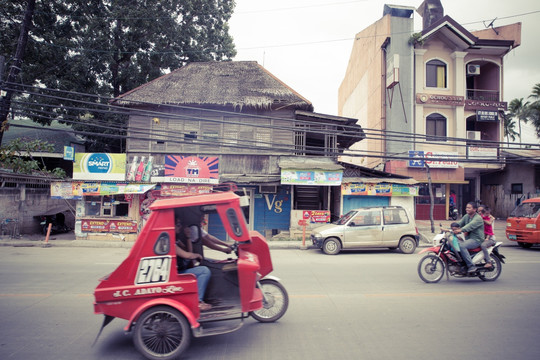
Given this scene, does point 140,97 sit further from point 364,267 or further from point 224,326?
point 224,326

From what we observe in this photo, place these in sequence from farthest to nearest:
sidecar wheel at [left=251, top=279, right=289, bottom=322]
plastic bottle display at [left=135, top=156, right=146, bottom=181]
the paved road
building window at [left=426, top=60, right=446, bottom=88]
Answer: building window at [left=426, top=60, right=446, bottom=88] < plastic bottle display at [left=135, top=156, right=146, bottom=181] < sidecar wheel at [left=251, top=279, right=289, bottom=322] < the paved road

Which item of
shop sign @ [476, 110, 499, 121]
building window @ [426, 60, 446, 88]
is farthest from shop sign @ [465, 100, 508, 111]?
building window @ [426, 60, 446, 88]

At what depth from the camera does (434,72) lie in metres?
22.1

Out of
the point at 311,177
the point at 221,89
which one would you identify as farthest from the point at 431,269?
the point at 221,89

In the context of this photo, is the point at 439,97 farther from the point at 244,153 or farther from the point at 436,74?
the point at 244,153

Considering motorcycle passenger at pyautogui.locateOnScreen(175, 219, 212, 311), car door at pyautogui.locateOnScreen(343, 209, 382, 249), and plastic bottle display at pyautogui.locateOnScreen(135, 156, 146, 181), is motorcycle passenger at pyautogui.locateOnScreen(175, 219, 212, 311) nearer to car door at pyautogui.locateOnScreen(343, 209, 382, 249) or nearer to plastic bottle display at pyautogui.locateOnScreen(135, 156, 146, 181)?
car door at pyautogui.locateOnScreen(343, 209, 382, 249)

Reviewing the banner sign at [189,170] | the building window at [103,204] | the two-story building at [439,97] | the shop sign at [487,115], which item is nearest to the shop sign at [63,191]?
the building window at [103,204]

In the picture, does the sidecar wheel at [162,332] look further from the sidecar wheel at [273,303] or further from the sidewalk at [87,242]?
the sidewalk at [87,242]

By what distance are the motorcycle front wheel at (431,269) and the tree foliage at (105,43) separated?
55.2ft

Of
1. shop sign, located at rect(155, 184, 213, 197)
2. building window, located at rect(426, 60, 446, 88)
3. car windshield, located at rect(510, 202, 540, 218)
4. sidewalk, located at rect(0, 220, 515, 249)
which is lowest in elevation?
sidewalk, located at rect(0, 220, 515, 249)

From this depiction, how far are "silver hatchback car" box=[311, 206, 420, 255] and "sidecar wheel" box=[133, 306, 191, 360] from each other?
8.03 meters

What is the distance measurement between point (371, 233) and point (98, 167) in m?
12.6

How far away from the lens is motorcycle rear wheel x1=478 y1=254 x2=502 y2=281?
7.30 m

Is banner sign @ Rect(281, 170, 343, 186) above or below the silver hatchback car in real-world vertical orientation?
above
